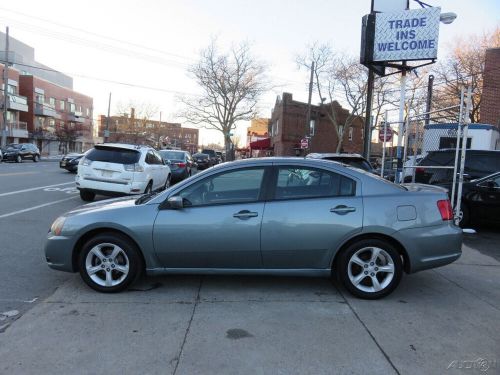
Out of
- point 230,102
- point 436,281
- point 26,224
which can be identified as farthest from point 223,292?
point 230,102

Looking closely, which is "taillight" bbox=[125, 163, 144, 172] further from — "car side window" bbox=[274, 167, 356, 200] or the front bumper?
"car side window" bbox=[274, 167, 356, 200]

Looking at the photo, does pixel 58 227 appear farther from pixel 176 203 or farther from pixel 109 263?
pixel 176 203

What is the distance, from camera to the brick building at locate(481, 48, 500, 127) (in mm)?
27266

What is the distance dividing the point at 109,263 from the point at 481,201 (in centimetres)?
741

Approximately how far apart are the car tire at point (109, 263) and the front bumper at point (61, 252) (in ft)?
0.40

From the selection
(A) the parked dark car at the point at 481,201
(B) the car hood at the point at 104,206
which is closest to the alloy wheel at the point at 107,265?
(B) the car hood at the point at 104,206

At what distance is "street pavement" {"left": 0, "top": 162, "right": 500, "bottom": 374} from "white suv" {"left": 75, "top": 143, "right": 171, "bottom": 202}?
16.8 feet

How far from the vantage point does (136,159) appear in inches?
431

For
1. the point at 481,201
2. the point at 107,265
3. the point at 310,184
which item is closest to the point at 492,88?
the point at 481,201

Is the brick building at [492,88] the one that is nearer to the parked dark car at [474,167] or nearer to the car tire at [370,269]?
the parked dark car at [474,167]

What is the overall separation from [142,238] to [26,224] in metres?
4.90

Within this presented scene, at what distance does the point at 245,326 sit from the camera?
12.8 feet

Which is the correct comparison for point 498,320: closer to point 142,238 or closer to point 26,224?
point 142,238

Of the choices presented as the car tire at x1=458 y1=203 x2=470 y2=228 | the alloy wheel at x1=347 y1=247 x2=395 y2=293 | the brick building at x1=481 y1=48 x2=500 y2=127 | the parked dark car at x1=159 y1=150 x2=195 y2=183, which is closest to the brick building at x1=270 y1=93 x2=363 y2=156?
the brick building at x1=481 y1=48 x2=500 y2=127
